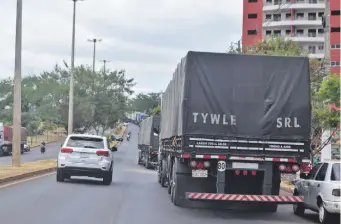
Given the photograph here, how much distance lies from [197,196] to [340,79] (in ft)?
20.1

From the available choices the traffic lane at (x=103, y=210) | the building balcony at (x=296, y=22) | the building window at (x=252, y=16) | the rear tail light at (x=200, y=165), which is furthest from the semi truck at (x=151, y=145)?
the building window at (x=252, y=16)

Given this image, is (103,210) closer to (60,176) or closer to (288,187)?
(60,176)

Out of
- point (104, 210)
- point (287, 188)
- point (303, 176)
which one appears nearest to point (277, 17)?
point (287, 188)

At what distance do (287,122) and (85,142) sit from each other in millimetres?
9893

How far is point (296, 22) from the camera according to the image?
88562mm

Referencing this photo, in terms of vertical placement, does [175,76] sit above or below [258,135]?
above

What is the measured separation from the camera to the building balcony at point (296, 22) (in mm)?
88250

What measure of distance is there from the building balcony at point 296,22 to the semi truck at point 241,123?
246 feet

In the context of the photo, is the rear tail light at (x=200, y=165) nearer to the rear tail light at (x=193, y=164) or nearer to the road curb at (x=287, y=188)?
the rear tail light at (x=193, y=164)

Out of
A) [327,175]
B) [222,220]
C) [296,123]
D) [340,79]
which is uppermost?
[340,79]

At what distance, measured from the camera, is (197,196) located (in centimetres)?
1374

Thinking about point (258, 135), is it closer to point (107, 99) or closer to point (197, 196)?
point (197, 196)

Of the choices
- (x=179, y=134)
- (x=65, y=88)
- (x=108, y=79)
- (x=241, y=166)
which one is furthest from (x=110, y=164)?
(x=108, y=79)

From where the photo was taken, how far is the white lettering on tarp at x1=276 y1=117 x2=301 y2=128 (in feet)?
47.5
